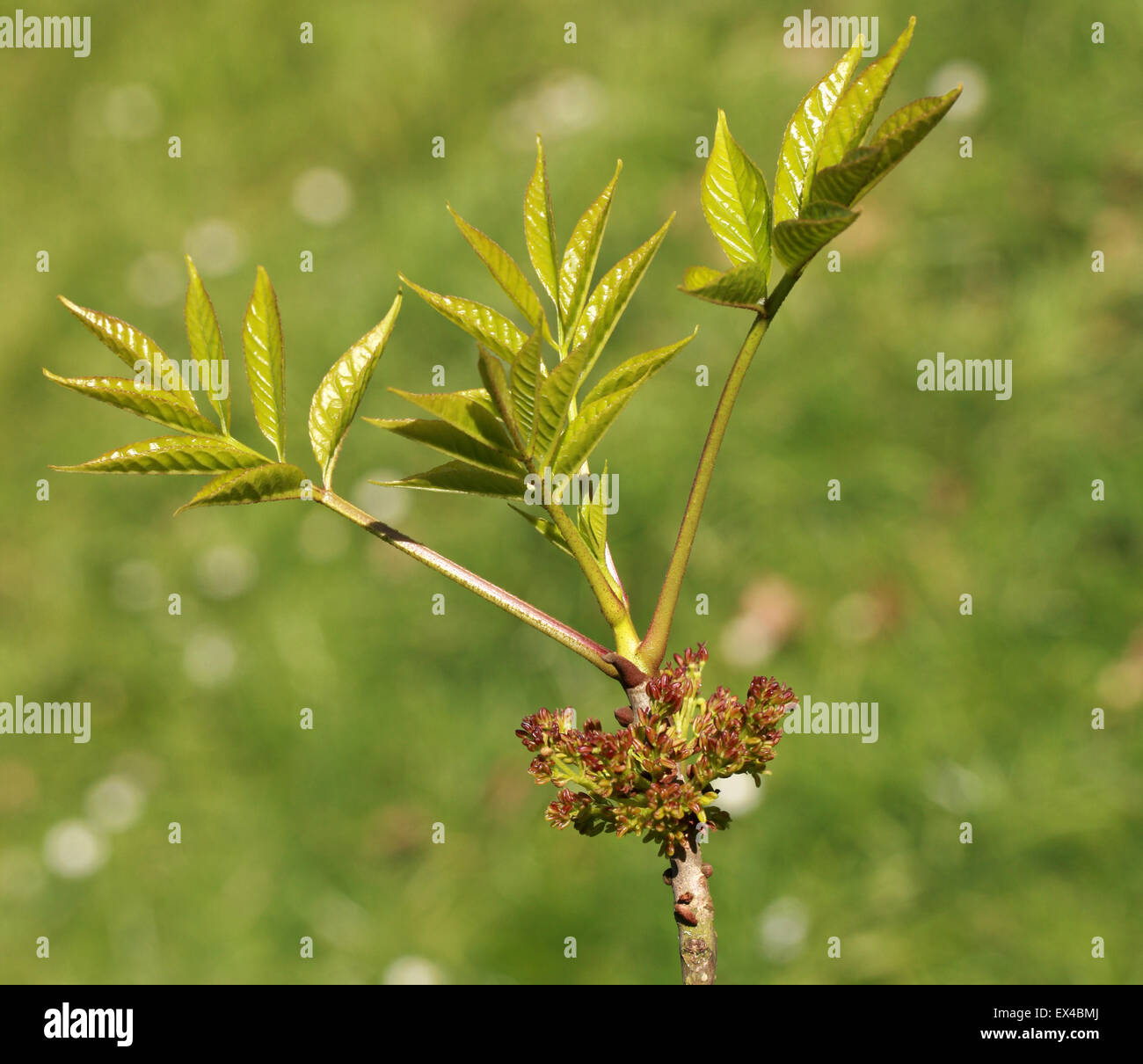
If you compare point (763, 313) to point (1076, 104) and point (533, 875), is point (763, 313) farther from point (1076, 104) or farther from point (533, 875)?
point (1076, 104)

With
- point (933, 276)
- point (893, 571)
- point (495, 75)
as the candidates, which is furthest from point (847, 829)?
point (495, 75)

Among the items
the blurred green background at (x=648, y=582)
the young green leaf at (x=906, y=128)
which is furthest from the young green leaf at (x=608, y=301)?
the blurred green background at (x=648, y=582)

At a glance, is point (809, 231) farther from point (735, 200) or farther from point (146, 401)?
point (146, 401)

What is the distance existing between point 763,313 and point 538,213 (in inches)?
5.2

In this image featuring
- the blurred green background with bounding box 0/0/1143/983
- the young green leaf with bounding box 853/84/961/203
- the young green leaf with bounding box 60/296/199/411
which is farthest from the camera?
the blurred green background with bounding box 0/0/1143/983

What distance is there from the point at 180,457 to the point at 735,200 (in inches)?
12.7

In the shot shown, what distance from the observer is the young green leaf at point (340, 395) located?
0.57m

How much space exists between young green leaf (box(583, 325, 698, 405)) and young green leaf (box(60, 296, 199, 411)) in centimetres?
22

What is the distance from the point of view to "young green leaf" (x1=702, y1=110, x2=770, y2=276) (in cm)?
57

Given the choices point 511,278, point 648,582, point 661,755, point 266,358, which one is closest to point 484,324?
point 511,278

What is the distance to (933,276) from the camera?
2.97 meters

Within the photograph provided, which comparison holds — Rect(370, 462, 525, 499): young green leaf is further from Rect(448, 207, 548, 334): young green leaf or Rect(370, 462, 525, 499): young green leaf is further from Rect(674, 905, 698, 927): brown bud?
Rect(674, 905, 698, 927): brown bud

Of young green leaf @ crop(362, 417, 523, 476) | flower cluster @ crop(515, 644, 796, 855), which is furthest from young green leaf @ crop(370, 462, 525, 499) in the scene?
flower cluster @ crop(515, 644, 796, 855)

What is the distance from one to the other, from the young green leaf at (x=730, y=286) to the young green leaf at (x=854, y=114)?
6 centimetres
